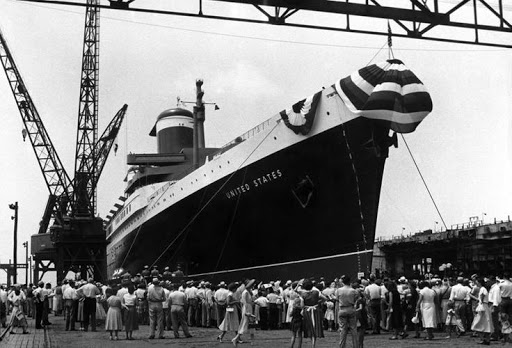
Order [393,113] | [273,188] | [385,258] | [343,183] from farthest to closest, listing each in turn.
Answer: [385,258], [273,188], [343,183], [393,113]

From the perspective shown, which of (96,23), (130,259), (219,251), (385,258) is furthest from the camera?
(385,258)

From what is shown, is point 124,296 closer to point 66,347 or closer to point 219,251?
point 66,347

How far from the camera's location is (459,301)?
1435 centimetres

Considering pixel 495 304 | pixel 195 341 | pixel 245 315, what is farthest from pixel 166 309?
pixel 495 304

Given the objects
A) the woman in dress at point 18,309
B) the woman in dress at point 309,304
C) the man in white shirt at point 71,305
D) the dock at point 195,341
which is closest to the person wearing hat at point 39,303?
the man in white shirt at point 71,305

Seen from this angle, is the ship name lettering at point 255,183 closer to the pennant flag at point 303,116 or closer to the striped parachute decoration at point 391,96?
the pennant flag at point 303,116

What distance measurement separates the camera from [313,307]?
11227 millimetres

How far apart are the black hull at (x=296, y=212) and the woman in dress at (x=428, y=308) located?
770 centimetres

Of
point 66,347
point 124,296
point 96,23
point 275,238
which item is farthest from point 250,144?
point 96,23

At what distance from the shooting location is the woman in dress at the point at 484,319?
12.8 metres

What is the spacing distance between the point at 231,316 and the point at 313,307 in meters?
2.96

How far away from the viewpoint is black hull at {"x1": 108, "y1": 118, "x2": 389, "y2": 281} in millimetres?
22156

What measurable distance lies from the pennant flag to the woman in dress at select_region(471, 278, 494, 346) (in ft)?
35.2

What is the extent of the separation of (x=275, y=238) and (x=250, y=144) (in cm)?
366
